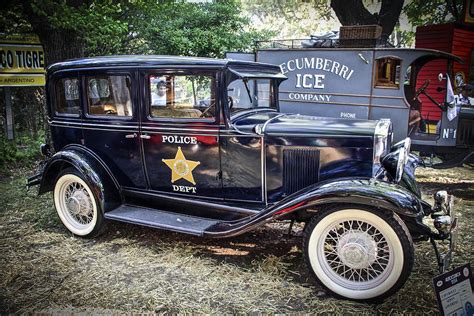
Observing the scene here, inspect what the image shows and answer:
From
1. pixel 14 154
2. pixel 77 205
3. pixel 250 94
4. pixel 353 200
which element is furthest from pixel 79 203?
pixel 14 154

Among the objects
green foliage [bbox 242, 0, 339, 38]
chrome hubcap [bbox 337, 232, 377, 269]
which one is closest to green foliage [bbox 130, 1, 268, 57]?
chrome hubcap [bbox 337, 232, 377, 269]

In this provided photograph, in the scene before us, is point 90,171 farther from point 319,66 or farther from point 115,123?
point 319,66

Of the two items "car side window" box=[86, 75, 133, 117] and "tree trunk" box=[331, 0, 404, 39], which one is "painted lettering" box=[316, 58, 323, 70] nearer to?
"tree trunk" box=[331, 0, 404, 39]

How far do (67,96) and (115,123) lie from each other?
0.87 m

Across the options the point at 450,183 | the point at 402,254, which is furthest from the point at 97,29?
the point at 450,183

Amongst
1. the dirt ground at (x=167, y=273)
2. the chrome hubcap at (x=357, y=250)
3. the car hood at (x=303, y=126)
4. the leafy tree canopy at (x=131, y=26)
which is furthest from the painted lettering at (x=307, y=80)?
the chrome hubcap at (x=357, y=250)

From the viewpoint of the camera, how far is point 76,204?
4.48 metres

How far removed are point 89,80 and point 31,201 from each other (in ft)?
8.06

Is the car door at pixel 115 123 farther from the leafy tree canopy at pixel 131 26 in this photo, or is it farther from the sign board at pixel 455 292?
the sign board at pixel 455 292

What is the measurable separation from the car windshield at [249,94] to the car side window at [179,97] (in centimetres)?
26

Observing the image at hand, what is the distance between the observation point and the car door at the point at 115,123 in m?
4.24

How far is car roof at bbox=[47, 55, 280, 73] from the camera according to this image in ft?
12.5

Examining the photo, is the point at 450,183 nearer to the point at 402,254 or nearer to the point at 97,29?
the point at 402,254

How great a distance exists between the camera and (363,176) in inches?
138
